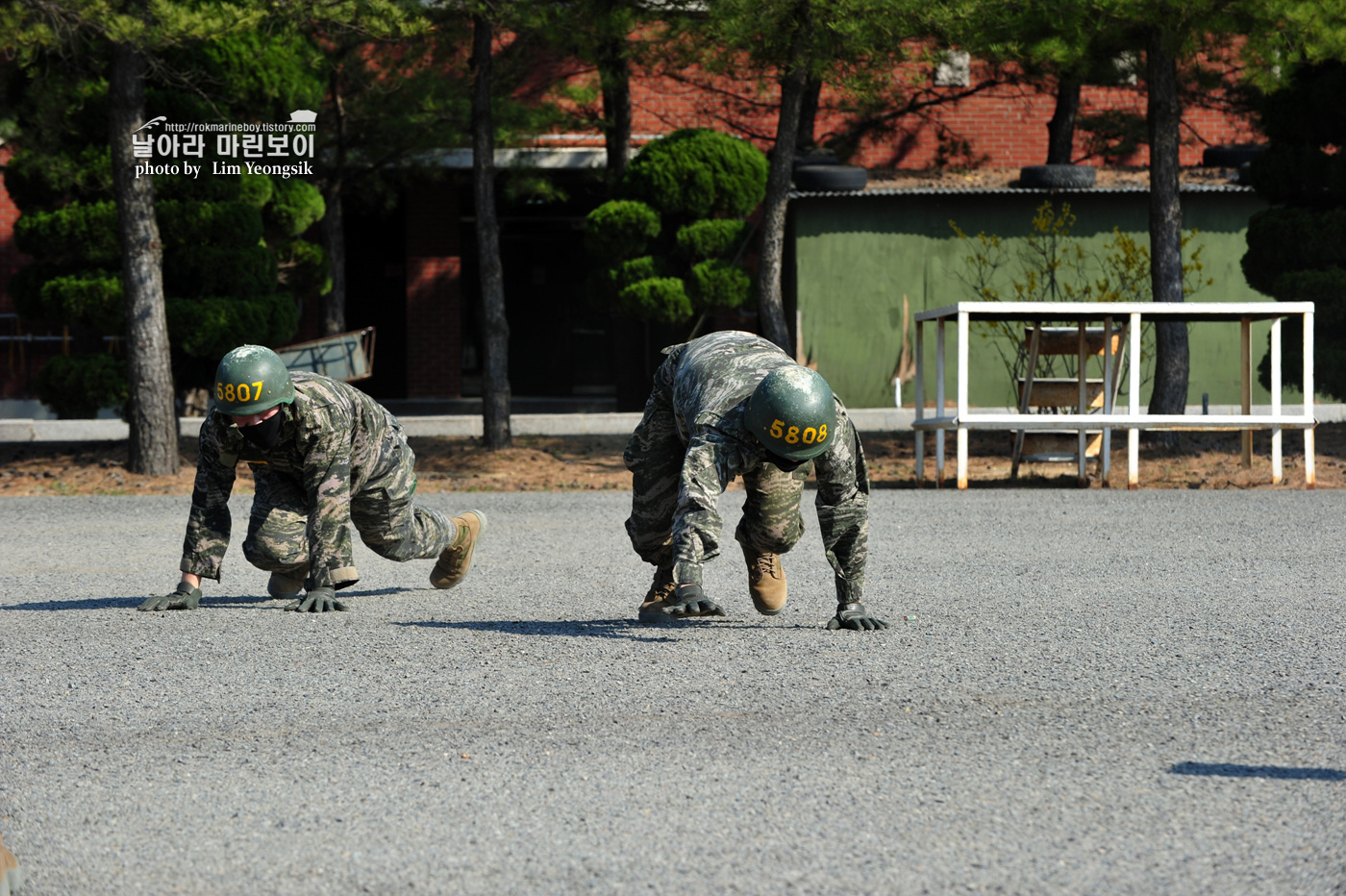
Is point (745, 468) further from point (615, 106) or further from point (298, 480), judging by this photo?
point (615, 106)

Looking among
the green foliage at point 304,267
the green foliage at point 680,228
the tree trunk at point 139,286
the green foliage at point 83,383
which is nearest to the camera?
the tree trunk at point 139,286

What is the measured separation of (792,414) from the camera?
484cm

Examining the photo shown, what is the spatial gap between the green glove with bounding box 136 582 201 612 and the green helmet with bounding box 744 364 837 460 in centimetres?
298

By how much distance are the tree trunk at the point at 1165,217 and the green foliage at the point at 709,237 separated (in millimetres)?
5190

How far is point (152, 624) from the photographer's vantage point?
20.4ft

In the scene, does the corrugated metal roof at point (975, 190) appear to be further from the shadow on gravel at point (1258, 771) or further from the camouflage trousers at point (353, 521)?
the shadow on gravel at point (1258, 771)

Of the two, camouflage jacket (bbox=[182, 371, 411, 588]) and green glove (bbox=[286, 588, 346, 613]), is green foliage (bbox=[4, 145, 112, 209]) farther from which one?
green glove (bbox=[286, 588, 346, 613])

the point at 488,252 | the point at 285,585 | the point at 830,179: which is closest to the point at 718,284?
the point at 830,179

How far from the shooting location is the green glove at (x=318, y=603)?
6.31m

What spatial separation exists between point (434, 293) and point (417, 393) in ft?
5.55

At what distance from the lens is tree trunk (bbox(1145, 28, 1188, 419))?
1477cm

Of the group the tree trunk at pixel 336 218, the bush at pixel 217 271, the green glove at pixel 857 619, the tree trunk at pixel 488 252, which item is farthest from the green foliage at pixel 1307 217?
the tree trunk at pixel 336 218

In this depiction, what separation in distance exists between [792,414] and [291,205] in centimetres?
1196

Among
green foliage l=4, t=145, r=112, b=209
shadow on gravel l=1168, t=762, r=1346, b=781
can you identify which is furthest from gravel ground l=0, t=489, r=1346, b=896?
green foliage l=4, t=145, r=112, b=209
